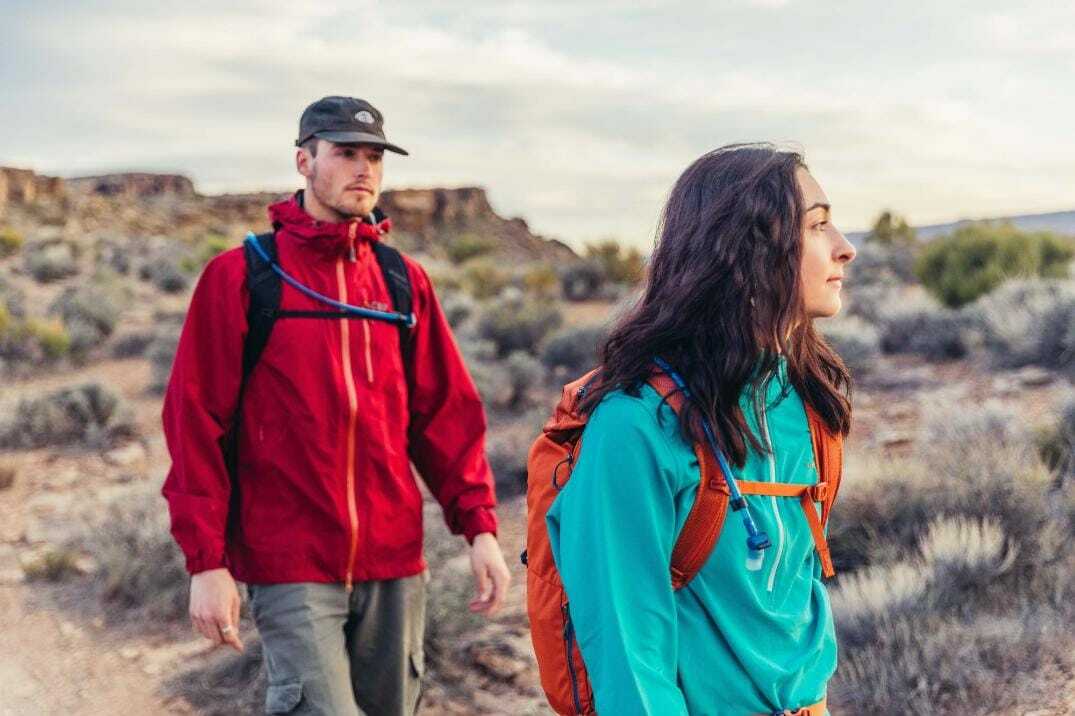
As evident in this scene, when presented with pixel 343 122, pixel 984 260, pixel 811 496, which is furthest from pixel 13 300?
pixel 811 496

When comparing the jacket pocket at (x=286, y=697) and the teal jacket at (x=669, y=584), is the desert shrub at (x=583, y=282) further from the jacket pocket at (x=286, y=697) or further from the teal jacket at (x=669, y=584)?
the teal jacket at (x=669, y=584)

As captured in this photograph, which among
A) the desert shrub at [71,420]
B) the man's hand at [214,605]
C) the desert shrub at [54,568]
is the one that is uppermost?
the man's hand at [214,605]

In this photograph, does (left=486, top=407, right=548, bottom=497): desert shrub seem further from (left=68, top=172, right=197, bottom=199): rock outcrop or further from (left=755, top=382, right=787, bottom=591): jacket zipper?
(left=68, top=172, right=197, bottom=199): rock outcrop

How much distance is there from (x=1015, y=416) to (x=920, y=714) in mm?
3719

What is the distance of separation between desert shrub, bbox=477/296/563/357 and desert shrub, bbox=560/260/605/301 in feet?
20.4

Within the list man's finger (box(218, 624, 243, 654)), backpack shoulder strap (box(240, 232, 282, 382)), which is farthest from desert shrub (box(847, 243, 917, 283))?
man's finger (box(218, 624, 243, 654))

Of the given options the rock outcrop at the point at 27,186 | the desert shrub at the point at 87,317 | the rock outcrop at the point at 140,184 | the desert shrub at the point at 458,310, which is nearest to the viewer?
the desert shrub at the point at 87,317

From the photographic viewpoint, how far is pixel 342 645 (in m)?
2.96

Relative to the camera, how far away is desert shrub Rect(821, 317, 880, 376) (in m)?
10.2

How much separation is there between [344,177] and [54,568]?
16.0ft

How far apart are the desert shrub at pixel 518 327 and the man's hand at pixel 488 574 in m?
9.83

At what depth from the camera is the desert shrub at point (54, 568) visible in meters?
7.00

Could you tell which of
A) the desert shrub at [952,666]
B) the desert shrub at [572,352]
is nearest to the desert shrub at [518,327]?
the desert shrub at [572,352]

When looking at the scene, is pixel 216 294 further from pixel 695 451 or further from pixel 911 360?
pixel 911 360
